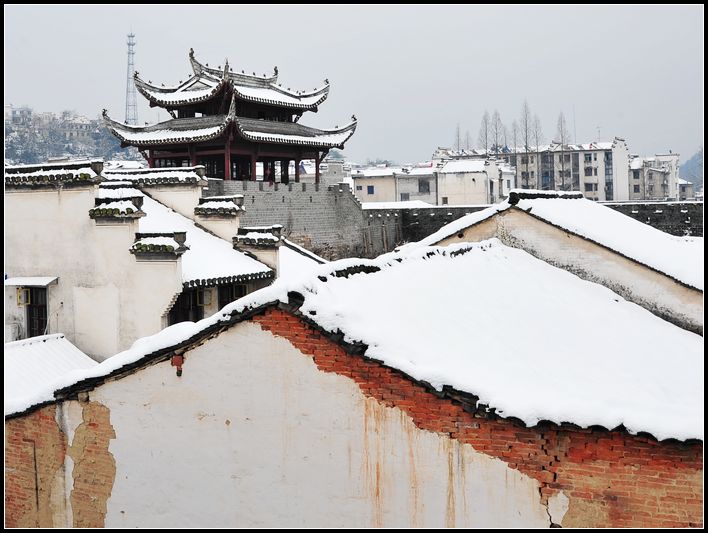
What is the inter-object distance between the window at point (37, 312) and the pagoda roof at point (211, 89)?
1806cm

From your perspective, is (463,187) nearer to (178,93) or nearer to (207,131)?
(178,93)

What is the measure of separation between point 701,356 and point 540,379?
12.9 ft

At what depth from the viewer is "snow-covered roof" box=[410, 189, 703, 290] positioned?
11.7m

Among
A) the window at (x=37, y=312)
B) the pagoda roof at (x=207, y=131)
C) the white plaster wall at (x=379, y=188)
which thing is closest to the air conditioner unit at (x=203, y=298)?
the window at (x=37, y=312)

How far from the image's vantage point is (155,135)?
106 ft

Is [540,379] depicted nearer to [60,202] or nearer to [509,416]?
[509,416]

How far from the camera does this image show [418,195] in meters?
61.7

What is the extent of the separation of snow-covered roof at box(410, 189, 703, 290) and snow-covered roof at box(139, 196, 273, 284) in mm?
4325

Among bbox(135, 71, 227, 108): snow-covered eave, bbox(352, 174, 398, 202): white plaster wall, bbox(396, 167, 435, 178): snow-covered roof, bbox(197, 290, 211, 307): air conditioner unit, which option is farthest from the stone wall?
bbox(352, 174, 398, 202): white plaster wall

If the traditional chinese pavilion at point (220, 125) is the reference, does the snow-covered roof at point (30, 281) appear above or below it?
below

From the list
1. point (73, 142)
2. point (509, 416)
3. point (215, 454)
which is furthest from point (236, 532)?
point (73, 142)

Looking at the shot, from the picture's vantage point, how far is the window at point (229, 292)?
15.4m

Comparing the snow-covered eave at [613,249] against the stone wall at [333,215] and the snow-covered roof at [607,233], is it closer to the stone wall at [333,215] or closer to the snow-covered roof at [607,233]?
the snow-covered roof at [607,233]

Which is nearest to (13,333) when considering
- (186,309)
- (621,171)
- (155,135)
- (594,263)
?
(186,309)
